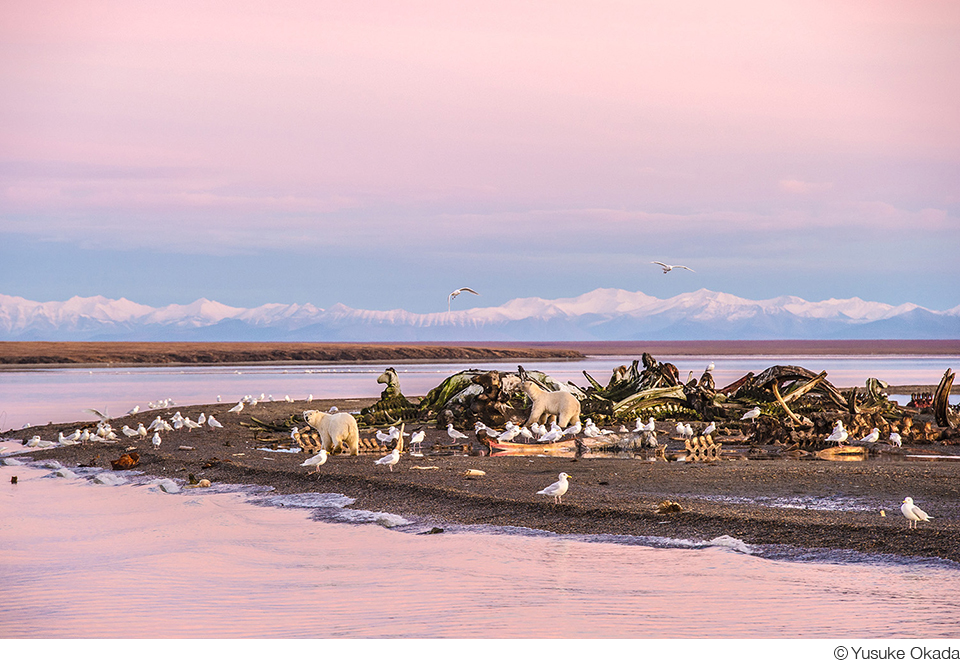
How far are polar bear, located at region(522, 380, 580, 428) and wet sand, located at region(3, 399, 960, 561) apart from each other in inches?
68.2

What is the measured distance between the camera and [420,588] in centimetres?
713

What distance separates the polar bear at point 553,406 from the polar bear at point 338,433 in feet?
13.3

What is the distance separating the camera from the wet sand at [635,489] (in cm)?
867

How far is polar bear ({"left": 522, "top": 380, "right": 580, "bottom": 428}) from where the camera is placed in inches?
703

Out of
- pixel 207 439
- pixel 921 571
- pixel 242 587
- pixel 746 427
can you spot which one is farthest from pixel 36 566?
pixel 746 427

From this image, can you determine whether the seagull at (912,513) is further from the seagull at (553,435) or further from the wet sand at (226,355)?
the wet sand at (226,355)

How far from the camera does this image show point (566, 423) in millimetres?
17875

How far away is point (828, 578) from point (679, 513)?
252 centimetres

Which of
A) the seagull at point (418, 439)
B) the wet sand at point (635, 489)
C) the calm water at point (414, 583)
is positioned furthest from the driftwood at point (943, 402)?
the calm water at point (414, 583)

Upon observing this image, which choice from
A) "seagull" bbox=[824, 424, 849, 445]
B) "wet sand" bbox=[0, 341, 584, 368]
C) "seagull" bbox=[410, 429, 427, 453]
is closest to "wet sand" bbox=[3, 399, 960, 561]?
"seagull" bbox=[410, 429, 427, 453]

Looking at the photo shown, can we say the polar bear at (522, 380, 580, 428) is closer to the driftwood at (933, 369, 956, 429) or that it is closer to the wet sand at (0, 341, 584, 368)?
the driftwood at (933, 369, 956, 429)

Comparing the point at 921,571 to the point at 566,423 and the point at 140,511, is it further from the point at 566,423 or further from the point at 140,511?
the point at 566,423

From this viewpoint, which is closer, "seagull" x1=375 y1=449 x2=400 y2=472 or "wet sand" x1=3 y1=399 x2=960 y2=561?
"wet sand" x1=3 y1=399 x2=960 y2=561

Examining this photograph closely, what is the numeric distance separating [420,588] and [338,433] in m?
8.35
